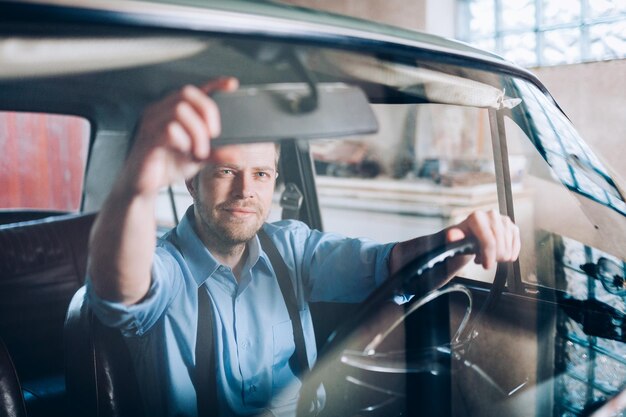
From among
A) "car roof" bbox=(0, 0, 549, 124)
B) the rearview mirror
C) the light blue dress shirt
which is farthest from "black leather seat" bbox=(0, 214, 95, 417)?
the rearview mirror

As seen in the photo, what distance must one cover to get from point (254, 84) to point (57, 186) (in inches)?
24.3

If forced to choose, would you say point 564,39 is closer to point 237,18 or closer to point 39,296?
point 39,296

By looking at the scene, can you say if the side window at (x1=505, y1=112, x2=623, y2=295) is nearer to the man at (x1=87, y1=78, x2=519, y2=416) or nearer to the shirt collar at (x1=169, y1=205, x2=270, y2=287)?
the man at (x1=87, y1=78, x2=519, y2=416)

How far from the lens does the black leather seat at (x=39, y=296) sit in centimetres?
117

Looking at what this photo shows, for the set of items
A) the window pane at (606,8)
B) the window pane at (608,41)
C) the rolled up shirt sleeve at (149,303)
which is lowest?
the rolled up shirt sleeve at (149,303)

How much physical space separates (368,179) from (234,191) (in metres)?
0.26

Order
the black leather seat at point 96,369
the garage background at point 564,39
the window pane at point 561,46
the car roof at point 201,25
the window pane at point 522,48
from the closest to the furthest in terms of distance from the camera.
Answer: the car roof at point 201,25 → the black leather seat at point 96,369 → the garage background at point 564,39 → the window pane at point 561,46 → the window pane at point 522,48

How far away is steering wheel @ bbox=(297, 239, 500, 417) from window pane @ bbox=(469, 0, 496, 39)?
16.5ft

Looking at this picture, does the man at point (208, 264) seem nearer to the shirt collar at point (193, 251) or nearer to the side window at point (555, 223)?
the shirt collar at point (193, 251)

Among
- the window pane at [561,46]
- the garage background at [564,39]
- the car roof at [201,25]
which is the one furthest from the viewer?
the window pane at [561,46]

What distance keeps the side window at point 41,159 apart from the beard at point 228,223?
0.31m

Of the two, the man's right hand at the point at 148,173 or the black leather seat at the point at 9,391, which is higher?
the man's right hand at the point at 148,173

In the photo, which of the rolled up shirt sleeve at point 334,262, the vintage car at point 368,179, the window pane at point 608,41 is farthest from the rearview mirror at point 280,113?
the window pane at point 608,41

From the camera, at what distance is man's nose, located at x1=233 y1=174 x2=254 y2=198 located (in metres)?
0.79
